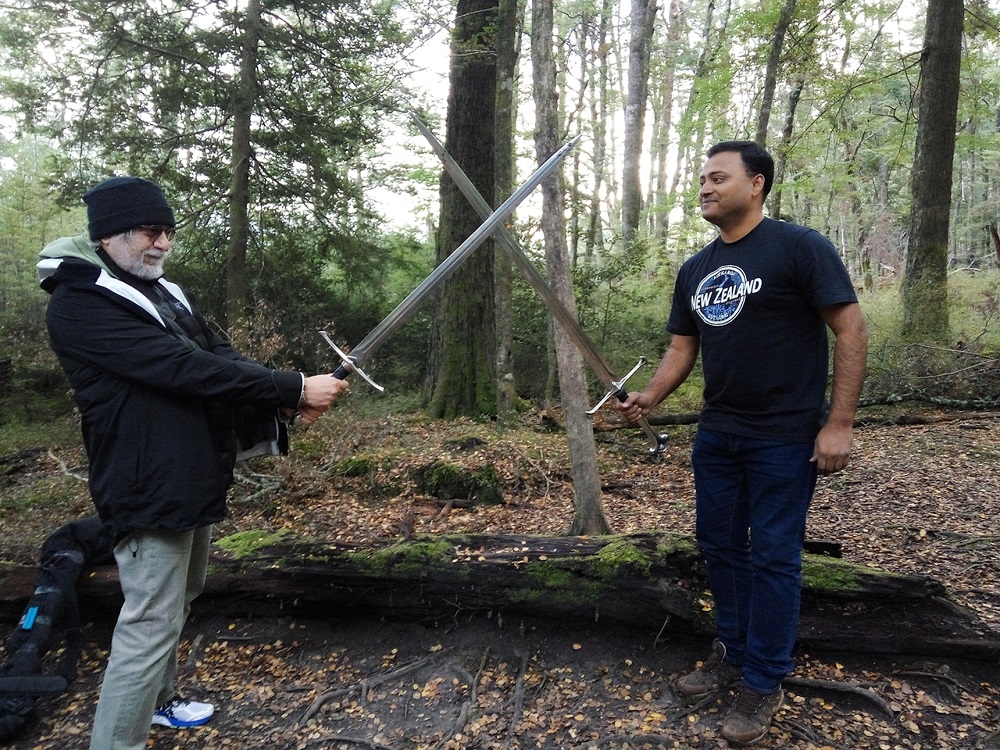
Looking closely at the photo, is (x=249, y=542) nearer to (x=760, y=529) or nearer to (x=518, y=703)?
(x=518, y=703)

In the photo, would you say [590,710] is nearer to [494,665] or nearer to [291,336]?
[494,665]

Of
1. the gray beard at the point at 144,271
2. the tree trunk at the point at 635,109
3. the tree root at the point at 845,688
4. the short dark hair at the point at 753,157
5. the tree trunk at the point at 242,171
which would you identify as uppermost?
the tree trunk at the point at 635,109

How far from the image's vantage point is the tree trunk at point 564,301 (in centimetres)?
376

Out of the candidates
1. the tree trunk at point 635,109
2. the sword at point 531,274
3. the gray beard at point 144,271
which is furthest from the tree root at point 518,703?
the tree trunk at point 635,109

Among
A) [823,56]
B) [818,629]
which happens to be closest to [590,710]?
[818,629]

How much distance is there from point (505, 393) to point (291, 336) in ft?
13.9

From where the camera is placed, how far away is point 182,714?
9.05 ft

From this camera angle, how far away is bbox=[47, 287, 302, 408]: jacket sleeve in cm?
218

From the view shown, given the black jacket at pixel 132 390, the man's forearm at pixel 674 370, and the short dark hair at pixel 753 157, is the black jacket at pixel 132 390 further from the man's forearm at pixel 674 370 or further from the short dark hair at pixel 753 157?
the short dark hair at pixel 753 157

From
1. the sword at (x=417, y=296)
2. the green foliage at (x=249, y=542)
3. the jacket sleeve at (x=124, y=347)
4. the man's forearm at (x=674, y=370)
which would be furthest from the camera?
the green foliage at (x=249, y=542)

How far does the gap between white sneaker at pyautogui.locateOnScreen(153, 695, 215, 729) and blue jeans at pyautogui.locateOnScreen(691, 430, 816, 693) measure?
2324 mm

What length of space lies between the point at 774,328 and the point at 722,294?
25cm

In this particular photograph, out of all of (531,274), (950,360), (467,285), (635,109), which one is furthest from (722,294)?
(635,109)

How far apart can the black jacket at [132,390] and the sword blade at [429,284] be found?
459 mm
